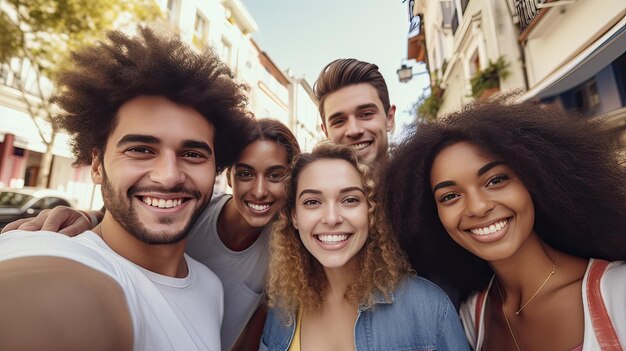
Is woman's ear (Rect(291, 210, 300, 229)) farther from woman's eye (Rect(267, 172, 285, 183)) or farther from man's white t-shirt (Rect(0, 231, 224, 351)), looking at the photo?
man's white t-shirt (Rect(0, 231, 224, 351))

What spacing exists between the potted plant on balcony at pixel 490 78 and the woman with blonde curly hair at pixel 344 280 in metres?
6.93

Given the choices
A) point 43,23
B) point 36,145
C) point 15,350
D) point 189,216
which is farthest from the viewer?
point 36,145

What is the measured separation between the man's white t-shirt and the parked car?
9149mm

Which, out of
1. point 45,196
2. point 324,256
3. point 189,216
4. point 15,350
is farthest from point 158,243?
point 45,196

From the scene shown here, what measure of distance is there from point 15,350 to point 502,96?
2672mm

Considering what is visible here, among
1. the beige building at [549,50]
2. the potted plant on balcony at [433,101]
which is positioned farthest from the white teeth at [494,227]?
the potted plant on balcony at [433,101]

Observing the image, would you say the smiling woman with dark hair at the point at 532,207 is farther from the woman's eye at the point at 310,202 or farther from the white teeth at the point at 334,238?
the woman's eye at the point at 310,202

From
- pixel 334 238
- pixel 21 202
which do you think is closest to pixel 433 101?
pixel 334 238

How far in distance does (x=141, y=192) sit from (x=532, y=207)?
225cm

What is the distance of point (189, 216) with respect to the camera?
A: 6.18 feet

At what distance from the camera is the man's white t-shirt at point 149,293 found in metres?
1.17

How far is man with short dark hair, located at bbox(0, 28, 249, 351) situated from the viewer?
1148mm

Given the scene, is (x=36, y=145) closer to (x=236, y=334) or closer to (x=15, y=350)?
(x=236, y=334)

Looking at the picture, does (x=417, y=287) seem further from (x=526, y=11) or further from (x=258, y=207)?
(x=526, y=11)
